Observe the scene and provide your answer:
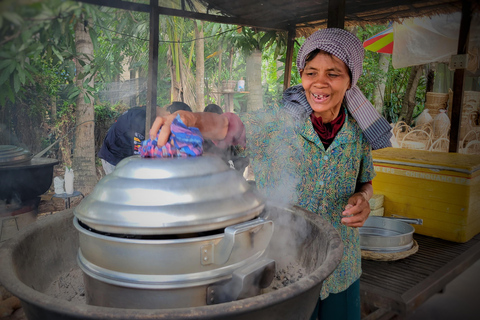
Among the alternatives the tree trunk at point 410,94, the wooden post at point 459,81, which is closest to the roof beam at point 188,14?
the wooden post at point 459,81

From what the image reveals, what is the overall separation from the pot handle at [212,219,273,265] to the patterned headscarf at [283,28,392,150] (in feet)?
2.96

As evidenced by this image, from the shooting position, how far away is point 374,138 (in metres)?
1.78

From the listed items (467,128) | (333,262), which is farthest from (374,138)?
(467,128)

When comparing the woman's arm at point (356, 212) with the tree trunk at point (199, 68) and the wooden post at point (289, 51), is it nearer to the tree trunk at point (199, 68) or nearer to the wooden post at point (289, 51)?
the wooden post at point (289, 51)

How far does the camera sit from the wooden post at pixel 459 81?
4086 mm

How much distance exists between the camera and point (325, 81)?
67.4 inches

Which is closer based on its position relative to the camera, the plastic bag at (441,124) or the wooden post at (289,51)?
the wooden post at (289,51)

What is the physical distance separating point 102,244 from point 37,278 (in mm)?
480

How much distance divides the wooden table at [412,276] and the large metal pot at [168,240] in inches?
65.4

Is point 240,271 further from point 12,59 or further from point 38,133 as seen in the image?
point 38,133

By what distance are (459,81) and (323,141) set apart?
3561mm

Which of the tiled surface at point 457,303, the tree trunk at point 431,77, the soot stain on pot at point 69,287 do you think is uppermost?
the tree trunk at point 431,77

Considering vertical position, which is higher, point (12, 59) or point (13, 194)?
point (12, 59)

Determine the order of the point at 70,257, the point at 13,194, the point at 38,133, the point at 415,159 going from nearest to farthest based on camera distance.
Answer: the point at 70,257, the point at 415,159, the point at 13,194, the point at 38,133
